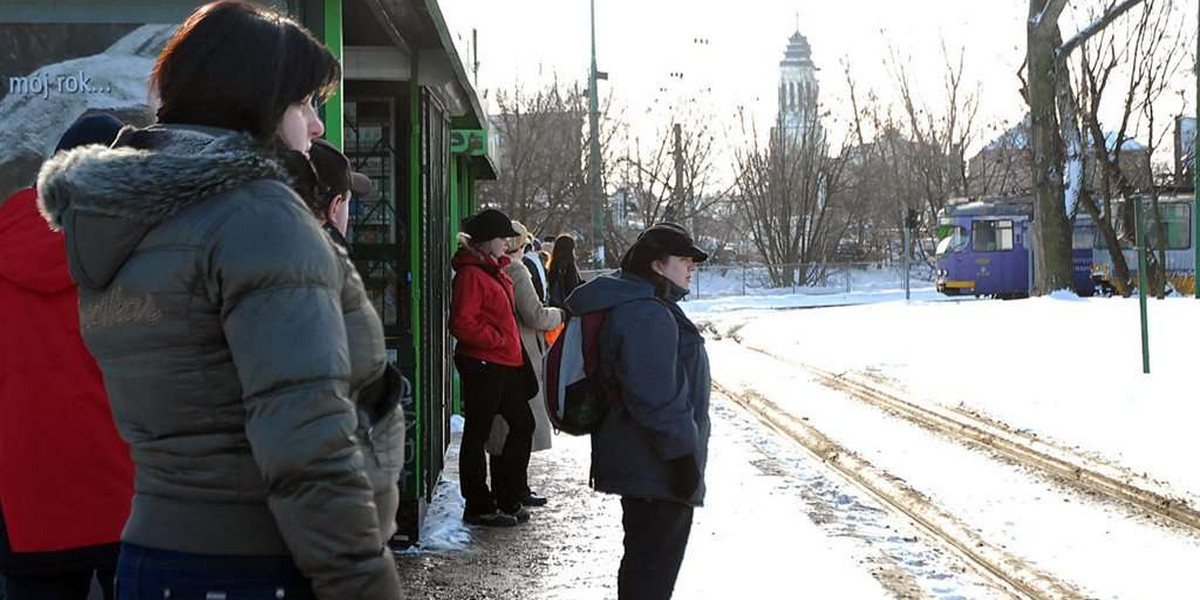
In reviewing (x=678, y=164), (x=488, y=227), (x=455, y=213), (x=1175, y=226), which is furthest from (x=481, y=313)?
(x=678, y=164)

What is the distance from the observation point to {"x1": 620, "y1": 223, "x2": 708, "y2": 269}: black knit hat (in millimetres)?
5148

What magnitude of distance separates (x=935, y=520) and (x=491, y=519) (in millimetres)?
2568

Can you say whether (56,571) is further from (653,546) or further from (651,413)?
(653,546)

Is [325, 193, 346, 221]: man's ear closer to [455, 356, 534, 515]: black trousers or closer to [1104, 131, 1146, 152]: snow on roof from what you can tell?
[455, 356, 534, 515]: black trousers

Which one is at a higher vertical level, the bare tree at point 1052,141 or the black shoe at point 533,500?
the bare tree at point 1052,141

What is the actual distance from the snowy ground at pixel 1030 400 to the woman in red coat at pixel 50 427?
14.8 ft

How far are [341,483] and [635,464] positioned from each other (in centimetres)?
292

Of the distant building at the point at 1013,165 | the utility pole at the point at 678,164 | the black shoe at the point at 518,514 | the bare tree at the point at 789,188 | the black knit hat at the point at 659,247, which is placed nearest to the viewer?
the black knit hat at the point at 659,247

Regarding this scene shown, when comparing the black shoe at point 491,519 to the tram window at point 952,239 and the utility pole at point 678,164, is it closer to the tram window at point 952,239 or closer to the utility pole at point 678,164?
the tram window at point 952,239

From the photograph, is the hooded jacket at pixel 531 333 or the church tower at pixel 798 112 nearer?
the hooded jacket at pixel 531 333

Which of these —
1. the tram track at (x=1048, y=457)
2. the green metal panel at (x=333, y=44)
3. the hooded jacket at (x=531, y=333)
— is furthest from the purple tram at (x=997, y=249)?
the green metal panel at (x=333, y=44)

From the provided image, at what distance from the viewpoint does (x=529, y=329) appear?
9.19 meters

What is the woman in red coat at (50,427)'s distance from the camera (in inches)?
135

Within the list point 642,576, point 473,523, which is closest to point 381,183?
point 473,523
